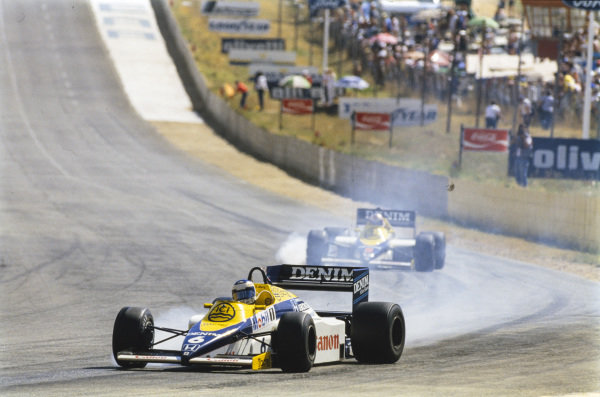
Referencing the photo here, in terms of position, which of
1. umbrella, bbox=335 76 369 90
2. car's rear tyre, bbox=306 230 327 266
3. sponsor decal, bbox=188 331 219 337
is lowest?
car's rear tyre, bbox=306 230 327 266

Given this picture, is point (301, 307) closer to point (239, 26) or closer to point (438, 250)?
point (438, 250)

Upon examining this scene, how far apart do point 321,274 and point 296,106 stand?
31537 millimetres

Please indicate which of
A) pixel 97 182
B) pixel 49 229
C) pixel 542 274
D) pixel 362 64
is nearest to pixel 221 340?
pixel 542 274

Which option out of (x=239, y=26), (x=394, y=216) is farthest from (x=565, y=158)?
(x=239, y=26)

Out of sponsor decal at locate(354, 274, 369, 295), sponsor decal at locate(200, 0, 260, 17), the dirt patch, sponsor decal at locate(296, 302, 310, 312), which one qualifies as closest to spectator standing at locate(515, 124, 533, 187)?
the dirt patch

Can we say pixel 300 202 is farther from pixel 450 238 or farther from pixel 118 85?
pixel 118 85

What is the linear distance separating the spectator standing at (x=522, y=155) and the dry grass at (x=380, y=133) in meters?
0.65

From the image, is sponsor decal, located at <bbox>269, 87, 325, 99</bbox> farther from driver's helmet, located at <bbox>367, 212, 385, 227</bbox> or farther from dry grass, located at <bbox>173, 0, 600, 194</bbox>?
driver's helmet, located at <bbox>367, 212, 385, 227</bbox>

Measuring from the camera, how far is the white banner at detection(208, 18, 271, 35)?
6231 centimetres

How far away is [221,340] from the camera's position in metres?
11.6

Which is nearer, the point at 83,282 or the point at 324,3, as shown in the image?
the point at 83,282

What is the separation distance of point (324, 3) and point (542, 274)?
1127 inches

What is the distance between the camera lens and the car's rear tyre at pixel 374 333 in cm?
1255

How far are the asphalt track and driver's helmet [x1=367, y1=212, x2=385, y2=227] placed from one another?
1384 millimetres
